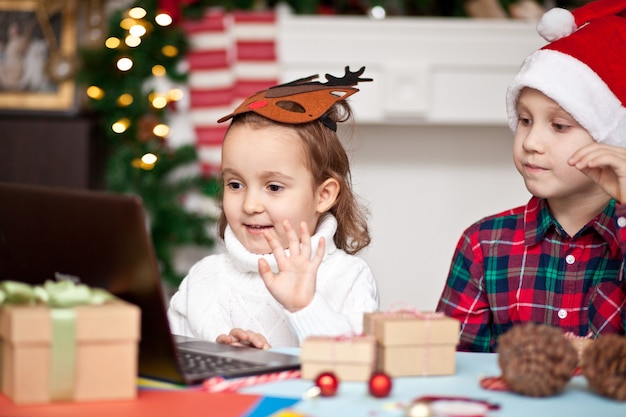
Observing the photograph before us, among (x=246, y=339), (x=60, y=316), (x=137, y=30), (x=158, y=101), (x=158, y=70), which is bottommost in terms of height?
(x=246, y=339)

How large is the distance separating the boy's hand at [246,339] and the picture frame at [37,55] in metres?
2.18

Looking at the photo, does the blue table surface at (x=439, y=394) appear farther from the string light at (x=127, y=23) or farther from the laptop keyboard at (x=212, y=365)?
the string light at (x=127, y=23)

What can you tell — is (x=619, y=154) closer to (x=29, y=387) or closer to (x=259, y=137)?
(x=259, y=137)

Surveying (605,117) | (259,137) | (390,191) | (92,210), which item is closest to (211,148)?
(390,191)

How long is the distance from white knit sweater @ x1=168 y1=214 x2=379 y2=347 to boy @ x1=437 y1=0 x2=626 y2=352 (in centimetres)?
25

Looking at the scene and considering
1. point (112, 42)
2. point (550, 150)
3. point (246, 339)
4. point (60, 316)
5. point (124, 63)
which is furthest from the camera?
point (112, 42)

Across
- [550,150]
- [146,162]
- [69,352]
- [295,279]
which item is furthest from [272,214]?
[146,162]

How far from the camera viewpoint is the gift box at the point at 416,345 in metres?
1.03

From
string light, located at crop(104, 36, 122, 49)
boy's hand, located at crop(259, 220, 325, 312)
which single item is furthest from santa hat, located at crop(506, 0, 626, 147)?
string light, located at crop(104, 36, 122, 49)

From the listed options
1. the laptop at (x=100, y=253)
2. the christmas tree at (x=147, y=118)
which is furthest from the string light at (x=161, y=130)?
the laptop at (x=100, y=253)

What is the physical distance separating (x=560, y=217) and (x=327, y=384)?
898 mm

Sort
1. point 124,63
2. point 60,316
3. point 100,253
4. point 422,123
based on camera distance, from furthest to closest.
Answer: point 422,123
point 124,63
point 100,253
point 60,316

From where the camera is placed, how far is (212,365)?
3.52 ft

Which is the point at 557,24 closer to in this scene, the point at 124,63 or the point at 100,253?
the point at 100,253
